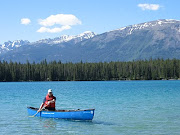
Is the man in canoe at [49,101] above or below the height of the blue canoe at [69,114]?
above

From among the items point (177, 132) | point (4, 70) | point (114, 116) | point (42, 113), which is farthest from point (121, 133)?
point (4, 70)

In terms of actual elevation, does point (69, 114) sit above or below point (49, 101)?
below

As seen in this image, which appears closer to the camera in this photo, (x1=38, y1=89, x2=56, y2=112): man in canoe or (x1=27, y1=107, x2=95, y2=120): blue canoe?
(x1=27, y1=107, x2=95, y2=120): blue canoe

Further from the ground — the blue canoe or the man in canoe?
the man in canoe

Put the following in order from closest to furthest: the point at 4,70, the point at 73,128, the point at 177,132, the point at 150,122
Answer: the point at 177,132 → the point at 73,128 → the point at 150,122 → the point at 4,70

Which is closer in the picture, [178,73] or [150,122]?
[150,122]

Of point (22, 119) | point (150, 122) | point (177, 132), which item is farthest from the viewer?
point (22, 119)

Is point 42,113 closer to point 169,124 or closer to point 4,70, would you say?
point 169,124

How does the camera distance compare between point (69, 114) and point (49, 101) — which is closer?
point (69, 114)

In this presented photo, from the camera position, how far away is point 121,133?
27.7 metres

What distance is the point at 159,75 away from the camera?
193 metres

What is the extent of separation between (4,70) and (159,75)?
87.6 metres

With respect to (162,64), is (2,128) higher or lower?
lower

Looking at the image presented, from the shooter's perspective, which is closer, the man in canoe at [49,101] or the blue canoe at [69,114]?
the blue canoe at [69,114]
